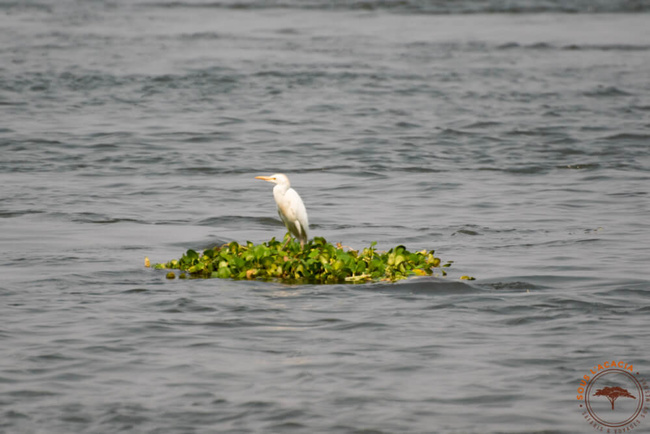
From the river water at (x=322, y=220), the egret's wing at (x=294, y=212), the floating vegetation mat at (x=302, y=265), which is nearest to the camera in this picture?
the river water at (x=322, y=220)

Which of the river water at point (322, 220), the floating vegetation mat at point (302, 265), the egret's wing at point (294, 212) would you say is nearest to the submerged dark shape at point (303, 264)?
the floating vegetation mat at point (302, 265)

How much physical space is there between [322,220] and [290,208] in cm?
372

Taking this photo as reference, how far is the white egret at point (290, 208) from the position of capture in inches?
457

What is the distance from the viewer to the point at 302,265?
11.1 m

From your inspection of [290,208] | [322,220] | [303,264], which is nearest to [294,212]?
[290,208]

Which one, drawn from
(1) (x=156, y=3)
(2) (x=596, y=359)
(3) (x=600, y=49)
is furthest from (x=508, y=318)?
(1) (x=156, y=3)

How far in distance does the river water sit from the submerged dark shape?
0.24m

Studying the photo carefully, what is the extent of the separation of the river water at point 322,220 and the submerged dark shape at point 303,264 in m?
0.24

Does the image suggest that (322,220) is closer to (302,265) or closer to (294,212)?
(294,212)

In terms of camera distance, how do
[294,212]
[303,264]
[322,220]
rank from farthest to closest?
[322,220]
[294,212]
[303,264]

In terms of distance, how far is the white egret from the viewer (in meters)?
11.6

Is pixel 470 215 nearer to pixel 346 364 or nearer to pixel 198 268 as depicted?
pixel 198 268

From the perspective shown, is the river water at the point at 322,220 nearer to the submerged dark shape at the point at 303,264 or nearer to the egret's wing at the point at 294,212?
the submerged dark shape at the point at 303,264

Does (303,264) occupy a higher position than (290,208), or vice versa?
(290,208)
